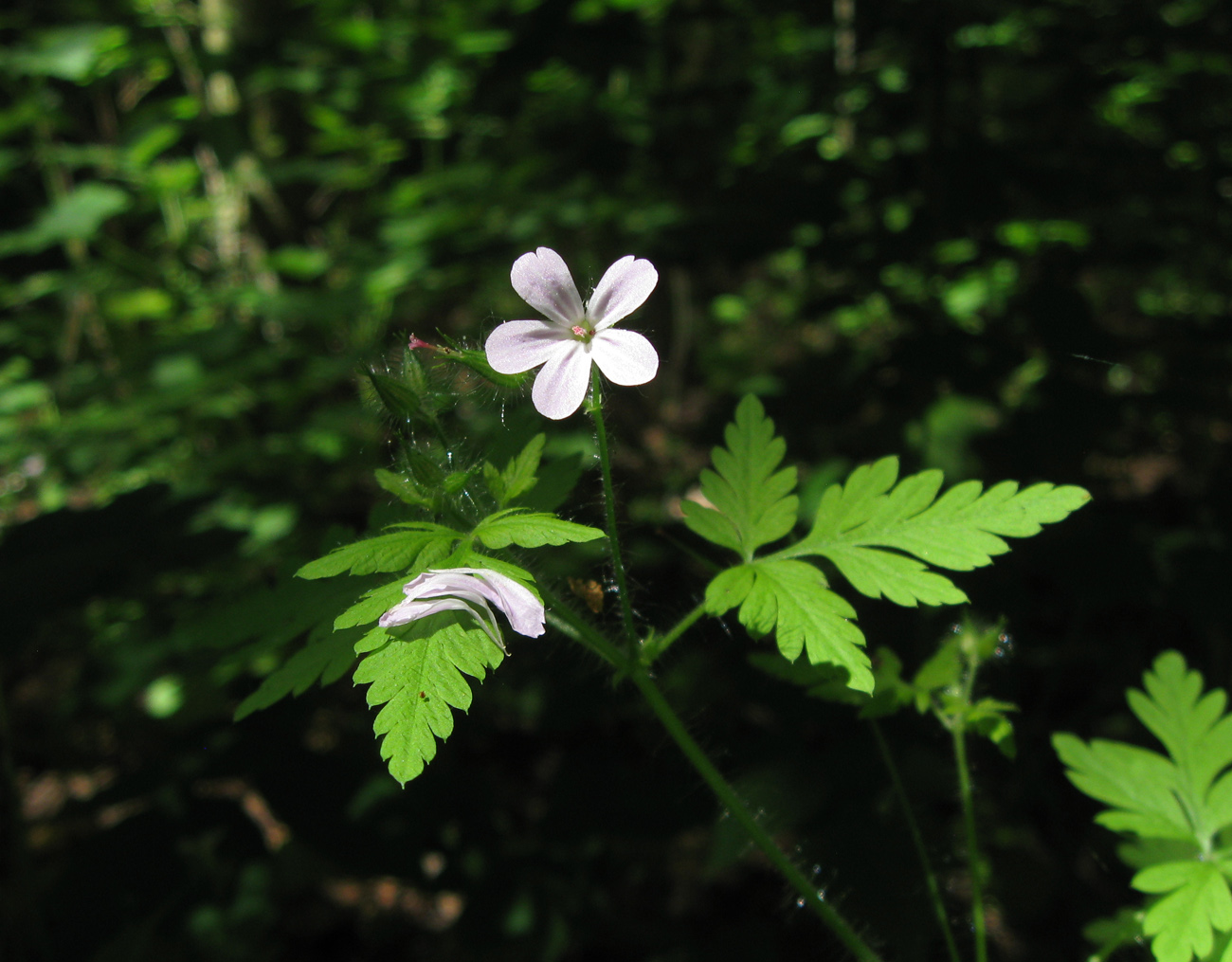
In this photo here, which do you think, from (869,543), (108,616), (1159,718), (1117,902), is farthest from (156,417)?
(1117,902)

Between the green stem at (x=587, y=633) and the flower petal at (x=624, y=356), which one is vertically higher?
the flower petal at (x=624, y=356)

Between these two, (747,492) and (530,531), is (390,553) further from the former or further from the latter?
(747,492)

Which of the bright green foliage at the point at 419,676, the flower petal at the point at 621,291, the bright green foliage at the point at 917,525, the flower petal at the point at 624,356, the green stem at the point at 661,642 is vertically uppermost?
the flower petal at the point at 621,291

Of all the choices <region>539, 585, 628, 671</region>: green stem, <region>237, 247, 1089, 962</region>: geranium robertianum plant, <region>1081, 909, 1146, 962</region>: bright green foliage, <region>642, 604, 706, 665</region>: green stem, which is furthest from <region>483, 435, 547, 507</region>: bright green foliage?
<region>1081, 909, 1146, 962</region>: bright green foliage

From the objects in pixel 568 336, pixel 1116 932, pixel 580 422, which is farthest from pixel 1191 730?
pixel 580 422

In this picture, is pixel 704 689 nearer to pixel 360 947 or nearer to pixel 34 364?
pixel 360 947

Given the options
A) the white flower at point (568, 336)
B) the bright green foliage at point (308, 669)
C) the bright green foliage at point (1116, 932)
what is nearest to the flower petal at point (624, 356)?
the white flower at point (568, 336)

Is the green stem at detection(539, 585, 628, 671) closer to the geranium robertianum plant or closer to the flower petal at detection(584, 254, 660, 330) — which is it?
the geranium robertianum plant

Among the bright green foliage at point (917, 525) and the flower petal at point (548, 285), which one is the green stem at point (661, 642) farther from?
the flower petal at point (548, 285)
